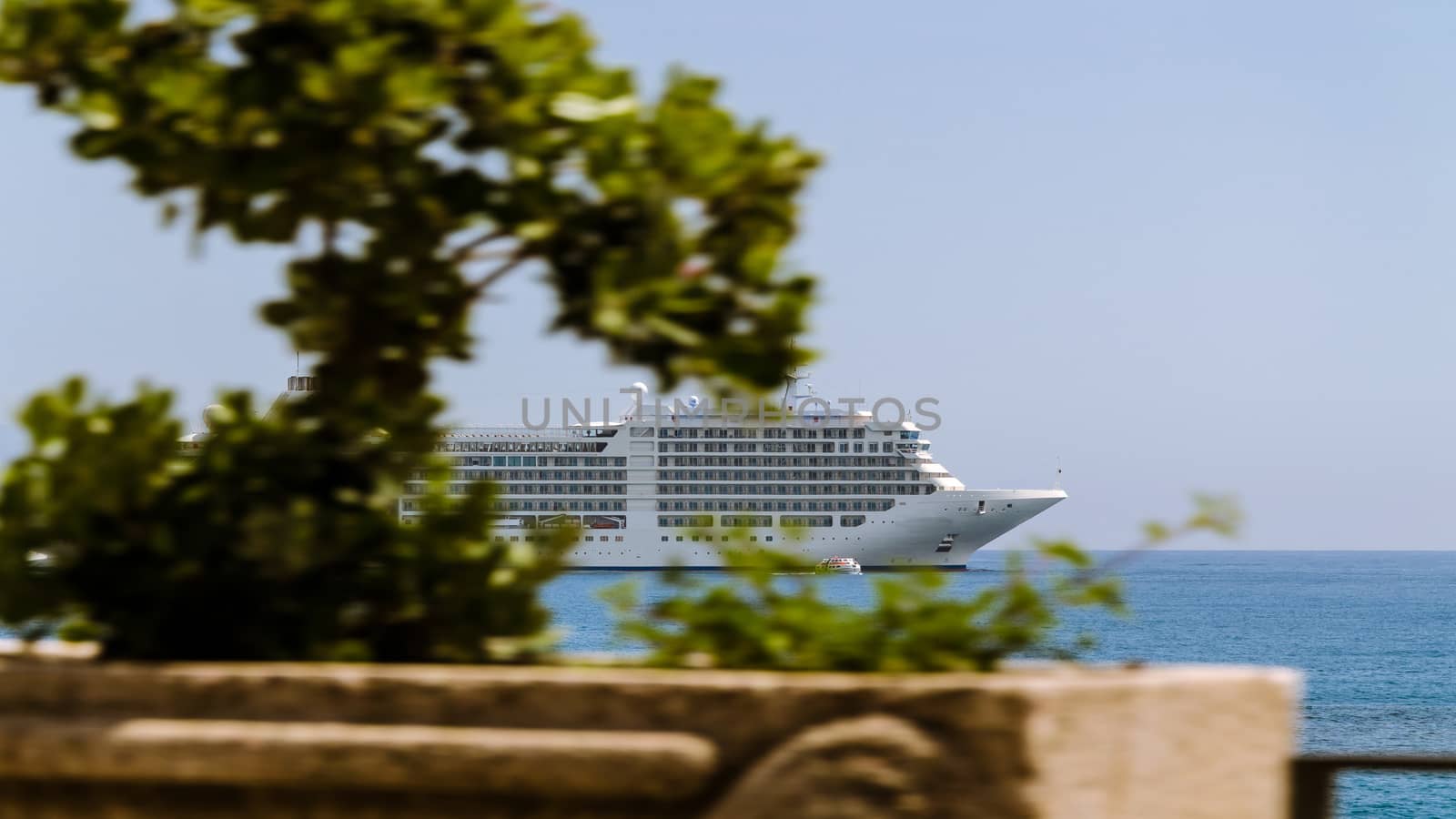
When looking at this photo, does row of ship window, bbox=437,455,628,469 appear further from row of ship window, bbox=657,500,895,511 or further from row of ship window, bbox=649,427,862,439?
row of ship window, bbox=657,500,895,511

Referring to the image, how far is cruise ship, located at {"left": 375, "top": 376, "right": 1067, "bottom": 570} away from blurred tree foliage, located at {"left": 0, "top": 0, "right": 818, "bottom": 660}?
6728 centimetres

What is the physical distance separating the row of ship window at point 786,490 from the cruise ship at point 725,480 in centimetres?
4

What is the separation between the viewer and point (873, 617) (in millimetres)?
2039

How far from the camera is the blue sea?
106 ft

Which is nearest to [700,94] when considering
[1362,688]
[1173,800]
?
[1173,800]

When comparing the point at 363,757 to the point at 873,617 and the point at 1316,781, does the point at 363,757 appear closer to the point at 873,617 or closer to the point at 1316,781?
the point at 873,617

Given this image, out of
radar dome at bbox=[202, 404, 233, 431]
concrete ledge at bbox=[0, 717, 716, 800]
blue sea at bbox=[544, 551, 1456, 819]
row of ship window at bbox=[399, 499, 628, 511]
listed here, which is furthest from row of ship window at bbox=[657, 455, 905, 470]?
concrete ledge at bbox=[0, 717, 716, 800]

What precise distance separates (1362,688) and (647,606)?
158 feet

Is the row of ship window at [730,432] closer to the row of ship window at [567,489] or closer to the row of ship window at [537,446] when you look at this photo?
the row of ship window at [537,446]

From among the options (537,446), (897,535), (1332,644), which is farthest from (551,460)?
(1332,644)

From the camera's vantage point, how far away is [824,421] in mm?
71188

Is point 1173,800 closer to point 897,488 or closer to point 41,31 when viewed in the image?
point 41,31

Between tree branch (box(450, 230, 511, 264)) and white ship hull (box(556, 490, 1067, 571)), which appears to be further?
white ship hull (box(556, 490, 1067, 571))

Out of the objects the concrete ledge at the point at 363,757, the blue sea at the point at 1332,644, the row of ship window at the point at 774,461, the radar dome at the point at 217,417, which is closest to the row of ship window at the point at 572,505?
the row of ship window at the point at 774,461
